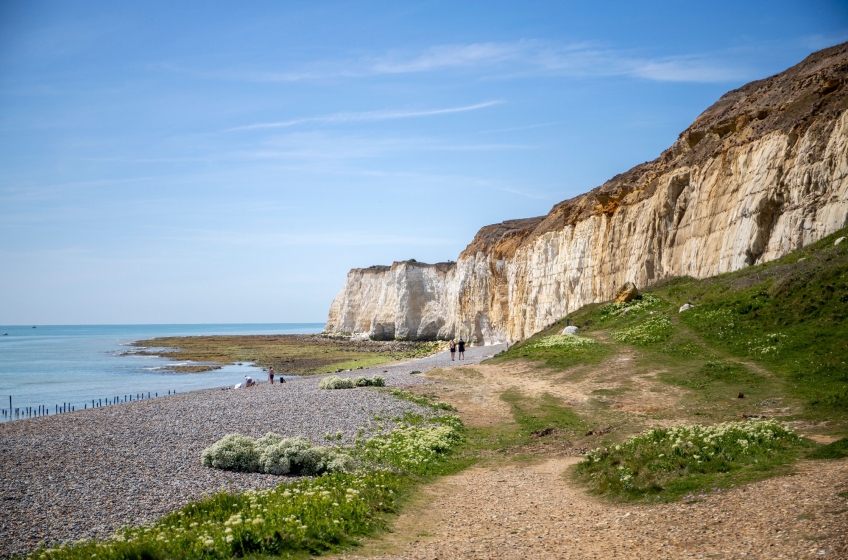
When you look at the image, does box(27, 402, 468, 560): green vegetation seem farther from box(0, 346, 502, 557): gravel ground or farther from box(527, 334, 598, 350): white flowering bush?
box(527, 334, 598, 350): white flowering bush

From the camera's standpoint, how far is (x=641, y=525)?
8.94m

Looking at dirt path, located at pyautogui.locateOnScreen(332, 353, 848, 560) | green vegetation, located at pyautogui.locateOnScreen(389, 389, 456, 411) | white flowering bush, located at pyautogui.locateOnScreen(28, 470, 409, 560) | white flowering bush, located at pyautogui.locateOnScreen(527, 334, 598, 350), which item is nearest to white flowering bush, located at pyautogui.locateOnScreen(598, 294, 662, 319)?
Result: white flowering bush, located at pyautogui.locateOnScreen(527, 334, 598, 350)

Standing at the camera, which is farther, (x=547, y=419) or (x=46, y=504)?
(x=547, y=419)

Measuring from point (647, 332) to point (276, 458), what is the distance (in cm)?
2066

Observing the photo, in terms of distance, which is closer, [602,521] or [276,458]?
[602,521]

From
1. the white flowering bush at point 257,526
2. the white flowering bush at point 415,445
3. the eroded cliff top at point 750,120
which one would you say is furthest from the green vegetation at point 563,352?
the white flowering bush at point 257,526

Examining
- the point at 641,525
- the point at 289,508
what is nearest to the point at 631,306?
the point at 641,525

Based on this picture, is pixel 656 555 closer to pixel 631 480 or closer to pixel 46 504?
pixel 631 480

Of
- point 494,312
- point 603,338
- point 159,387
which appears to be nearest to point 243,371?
point 159,387

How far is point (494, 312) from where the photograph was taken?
75062 mm

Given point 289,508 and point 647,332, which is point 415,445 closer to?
point 289,508

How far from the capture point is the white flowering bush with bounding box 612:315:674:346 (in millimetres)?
27734

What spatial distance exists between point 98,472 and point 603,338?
24.5 m

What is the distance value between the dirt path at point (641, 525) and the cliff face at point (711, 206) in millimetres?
22676
